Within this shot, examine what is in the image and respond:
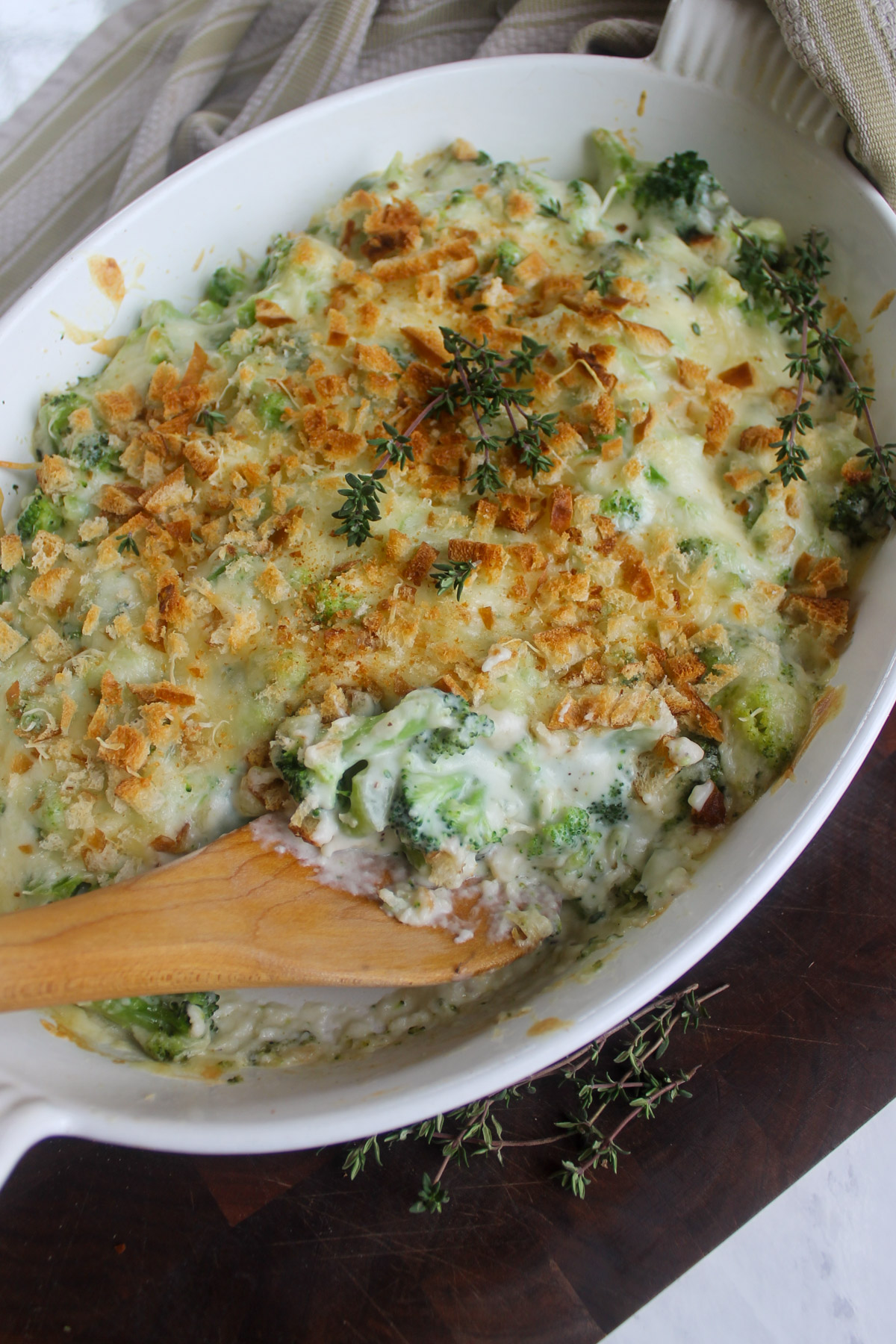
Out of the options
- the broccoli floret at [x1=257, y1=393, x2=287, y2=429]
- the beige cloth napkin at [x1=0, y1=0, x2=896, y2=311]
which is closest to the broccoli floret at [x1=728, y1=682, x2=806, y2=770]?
the broccoli floret at [x1=257, y1=393, x2=287, y2=429]

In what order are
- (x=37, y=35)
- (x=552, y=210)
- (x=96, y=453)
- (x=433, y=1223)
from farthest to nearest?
(x=37, y=35)
(x=552, y=210)
(x=96, y=453)
(x=433, y=1223)

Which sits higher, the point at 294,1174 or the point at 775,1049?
the point at 775,1049

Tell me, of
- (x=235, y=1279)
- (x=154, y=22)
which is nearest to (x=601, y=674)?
(x=235, y=1279)

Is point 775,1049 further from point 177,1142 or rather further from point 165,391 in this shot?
point 165,391

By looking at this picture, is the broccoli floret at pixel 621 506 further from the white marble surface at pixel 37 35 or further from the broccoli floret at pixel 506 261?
the white marble surface at pixel 37 35

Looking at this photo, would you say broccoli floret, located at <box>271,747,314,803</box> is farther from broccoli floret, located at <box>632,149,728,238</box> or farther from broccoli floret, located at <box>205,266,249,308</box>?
broccoli floret, located at <box>632,149,728,238</box>

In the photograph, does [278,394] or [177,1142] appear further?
[278,394]

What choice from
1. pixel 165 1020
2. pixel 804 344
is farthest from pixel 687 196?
pixel 165 1020

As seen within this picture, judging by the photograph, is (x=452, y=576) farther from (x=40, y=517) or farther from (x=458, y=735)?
(x=40, y=517)
